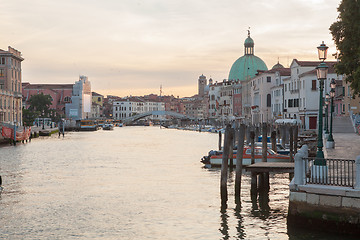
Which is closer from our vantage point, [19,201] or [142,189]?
[19,201]

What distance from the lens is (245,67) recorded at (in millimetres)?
126938

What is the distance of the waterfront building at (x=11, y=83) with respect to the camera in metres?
74.4

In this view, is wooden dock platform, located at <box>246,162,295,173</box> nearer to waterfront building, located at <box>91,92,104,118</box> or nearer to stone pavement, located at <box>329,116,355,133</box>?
stone pavement, located at <box>329,116,355,133</box>

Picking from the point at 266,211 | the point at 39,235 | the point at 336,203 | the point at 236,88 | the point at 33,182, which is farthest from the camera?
the point at 236,88

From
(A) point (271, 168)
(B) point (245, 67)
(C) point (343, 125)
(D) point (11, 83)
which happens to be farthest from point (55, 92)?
(A) point (271, 168)

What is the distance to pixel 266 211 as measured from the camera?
17484 millimetres

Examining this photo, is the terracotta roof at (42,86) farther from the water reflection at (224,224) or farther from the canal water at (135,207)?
the water reflection at (224,224)

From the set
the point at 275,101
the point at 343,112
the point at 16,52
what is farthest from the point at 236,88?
the point at 343,112

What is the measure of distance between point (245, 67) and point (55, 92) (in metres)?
47.3

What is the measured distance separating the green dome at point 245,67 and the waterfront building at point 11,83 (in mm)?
56237

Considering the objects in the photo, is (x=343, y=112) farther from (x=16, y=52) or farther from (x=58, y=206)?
(x=16, y=52)

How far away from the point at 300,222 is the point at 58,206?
9.03 meters

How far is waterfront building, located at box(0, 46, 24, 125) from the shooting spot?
244 ft

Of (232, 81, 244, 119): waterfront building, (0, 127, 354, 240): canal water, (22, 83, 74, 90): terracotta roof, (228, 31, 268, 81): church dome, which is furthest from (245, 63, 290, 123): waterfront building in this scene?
(22, 83, 74, 90): terracotta roof
